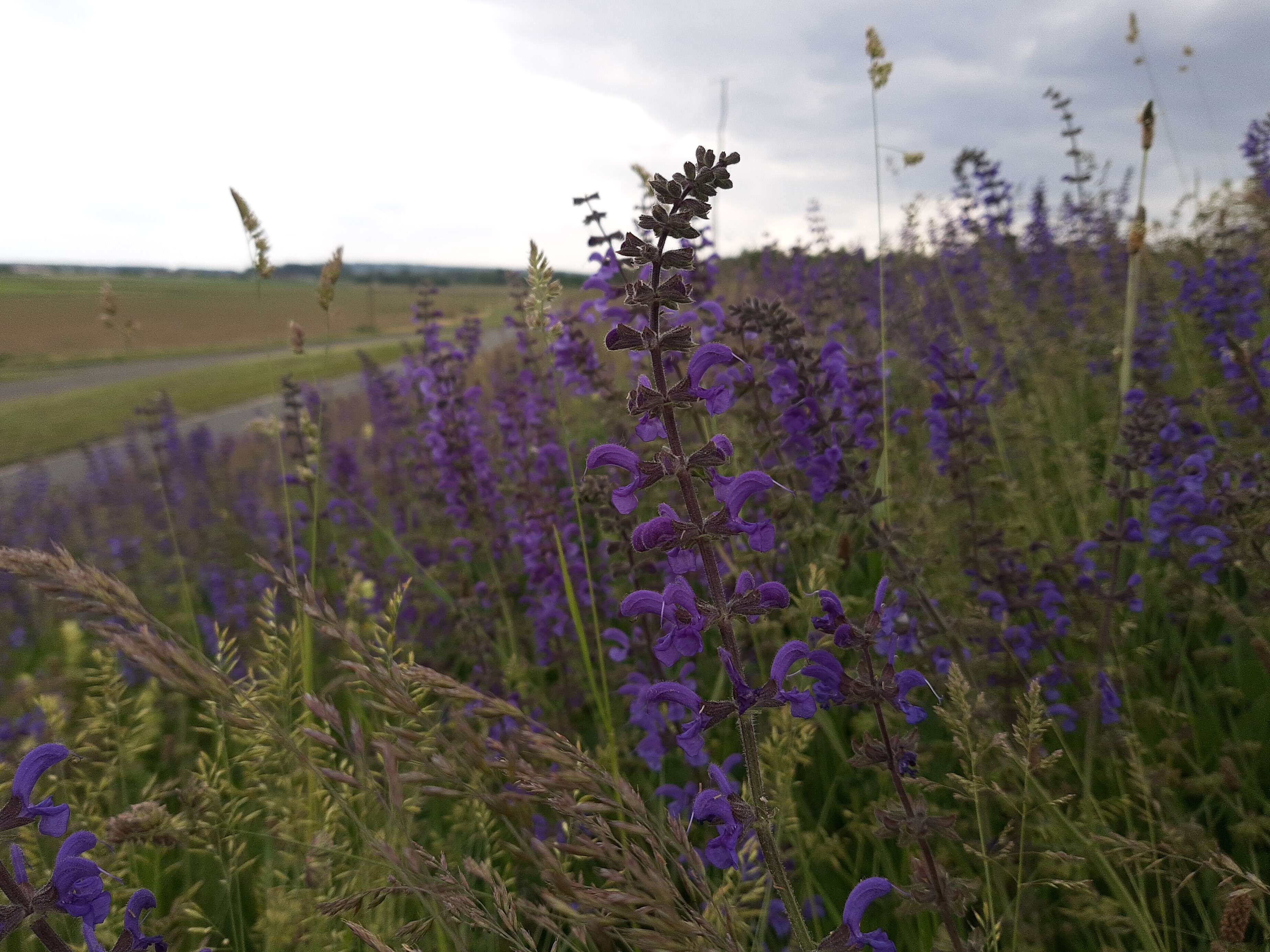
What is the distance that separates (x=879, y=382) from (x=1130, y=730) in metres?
1.79

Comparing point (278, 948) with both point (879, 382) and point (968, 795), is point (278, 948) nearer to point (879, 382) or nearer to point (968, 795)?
point (968, 795)

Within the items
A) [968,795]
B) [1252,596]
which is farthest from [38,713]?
[1252,596]

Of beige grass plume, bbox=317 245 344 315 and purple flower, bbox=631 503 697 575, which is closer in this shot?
purple flower, bbox=631 503 697 575

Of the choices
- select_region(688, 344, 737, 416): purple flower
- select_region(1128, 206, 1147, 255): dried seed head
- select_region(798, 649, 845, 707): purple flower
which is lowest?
select_region(798, 649, 845, 707): purple flower

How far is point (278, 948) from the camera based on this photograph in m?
1.70

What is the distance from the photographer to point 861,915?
1.42 meters

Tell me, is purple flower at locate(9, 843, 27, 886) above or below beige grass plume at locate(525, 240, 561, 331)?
below

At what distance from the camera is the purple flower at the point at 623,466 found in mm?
1354

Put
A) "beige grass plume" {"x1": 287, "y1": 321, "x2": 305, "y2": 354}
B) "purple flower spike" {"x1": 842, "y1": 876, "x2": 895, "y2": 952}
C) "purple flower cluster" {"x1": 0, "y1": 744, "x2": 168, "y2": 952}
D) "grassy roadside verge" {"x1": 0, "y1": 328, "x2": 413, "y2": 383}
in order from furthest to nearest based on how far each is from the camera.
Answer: "grassy roadside verge" {"x1": 0, "y1": 328, "x2": 413, "y2": 383} → "beige grass plume" {"x1": 287, "y1": 321, "x2": 305, "y2": 354} → "purple flower spike" {"x1": 842, "y1": 876, "x2": 895, "y2": 952} → "purple flower cluster" {"x1": 0, "y1": 744, "x2": 168, "y2": 952}

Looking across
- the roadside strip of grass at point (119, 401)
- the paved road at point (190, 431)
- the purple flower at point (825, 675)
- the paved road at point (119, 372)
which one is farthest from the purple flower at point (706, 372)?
the paved road at point (119, 372)

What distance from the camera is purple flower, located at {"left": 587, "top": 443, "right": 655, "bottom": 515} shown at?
4.44ft

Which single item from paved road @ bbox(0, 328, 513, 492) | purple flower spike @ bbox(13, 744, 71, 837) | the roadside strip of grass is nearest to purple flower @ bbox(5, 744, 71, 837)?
purple flower spike @ bbox(13, 744, 71, 837)

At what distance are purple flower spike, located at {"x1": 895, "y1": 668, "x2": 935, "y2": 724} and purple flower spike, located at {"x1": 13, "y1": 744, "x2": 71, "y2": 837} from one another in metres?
1.48

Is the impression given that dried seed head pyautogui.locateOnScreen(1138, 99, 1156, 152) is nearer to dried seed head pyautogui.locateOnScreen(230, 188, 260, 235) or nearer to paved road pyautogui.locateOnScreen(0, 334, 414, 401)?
dried seed head pyautogui.locateOnScreen(230, 188, 260, 235)
